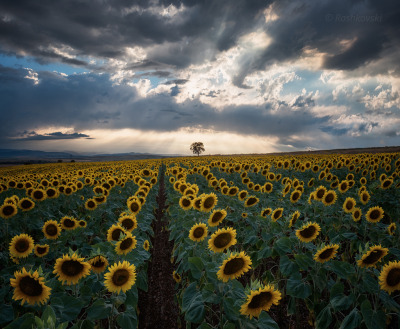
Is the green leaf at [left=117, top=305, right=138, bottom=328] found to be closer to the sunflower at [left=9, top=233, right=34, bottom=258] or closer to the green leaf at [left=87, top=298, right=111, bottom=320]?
the green leaf at [left=87, top=298, right=111, bottom=320]

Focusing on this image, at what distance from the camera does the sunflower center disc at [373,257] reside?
2.93 meters

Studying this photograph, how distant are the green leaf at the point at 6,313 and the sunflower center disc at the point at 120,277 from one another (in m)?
1.29

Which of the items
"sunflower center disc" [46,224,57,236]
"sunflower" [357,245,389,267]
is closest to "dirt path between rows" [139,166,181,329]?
"sunflower center disc" [46,224,57,236]

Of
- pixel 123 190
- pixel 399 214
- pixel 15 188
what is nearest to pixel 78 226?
pixel 123 190

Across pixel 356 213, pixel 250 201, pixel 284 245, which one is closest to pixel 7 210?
pixel 250 201

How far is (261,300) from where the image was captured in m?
2.46

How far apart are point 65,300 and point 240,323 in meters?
2.24

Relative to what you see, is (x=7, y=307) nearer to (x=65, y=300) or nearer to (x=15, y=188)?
(x=65, y=300)

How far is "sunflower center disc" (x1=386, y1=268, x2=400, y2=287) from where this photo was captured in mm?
2693

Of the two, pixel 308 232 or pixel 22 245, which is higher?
pixel 308 232

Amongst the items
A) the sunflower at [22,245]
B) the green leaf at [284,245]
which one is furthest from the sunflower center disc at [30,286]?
the green leaf at [284,245]

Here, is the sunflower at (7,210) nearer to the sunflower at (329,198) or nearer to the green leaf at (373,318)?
the green leaf at (373,318)

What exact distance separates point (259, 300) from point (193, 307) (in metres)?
0.90

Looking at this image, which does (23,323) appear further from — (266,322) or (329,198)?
(329,198)
